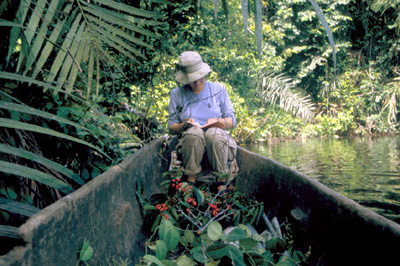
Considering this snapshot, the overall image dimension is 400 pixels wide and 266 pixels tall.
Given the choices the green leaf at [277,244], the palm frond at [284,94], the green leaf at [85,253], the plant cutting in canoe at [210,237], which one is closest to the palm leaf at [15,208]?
the green leaf at [85,253]

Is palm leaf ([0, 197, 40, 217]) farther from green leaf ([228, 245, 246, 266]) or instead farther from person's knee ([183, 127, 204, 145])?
person's knee ([183, 127, 204, 145])

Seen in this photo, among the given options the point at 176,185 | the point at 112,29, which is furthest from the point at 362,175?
the point at 112,29

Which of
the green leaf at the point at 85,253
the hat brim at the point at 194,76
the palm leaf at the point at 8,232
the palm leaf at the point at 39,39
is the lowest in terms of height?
the green leaf at the point at 85,253

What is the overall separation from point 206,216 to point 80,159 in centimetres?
73

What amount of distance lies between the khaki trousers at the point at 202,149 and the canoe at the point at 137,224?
13.7 inches

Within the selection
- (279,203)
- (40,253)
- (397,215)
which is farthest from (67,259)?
(397,215)

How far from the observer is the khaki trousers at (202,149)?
231cm

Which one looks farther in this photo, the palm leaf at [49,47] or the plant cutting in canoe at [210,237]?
the plant cutting in canoe at [210,237]

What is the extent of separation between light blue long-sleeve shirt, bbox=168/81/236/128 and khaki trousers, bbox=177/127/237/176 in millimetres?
211

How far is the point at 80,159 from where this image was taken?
1763mm

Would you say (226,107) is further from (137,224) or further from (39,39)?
(39,39)

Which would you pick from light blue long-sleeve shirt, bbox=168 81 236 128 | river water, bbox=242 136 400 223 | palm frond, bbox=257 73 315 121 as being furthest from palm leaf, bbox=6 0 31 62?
palm frond, bbox=257 73 315 121

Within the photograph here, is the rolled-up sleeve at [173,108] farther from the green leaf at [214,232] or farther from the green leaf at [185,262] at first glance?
the green leaf at [185,262]

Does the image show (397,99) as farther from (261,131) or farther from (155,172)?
(155,172)
